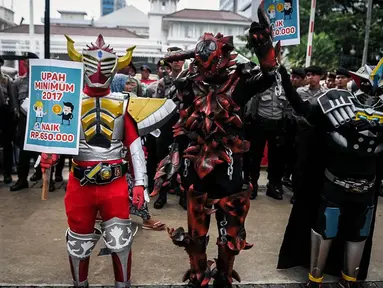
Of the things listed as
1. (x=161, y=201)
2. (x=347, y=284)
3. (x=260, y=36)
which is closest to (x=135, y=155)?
(x=260, y=36)

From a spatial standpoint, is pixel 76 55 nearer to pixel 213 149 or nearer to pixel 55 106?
pixel 55 106

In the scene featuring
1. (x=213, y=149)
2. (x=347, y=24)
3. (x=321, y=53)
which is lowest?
(x=213, y=149)

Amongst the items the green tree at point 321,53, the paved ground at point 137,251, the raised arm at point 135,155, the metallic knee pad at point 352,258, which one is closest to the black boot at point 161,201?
the paved ground at point 137,251

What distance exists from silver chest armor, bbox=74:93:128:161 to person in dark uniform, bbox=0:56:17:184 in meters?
3.67

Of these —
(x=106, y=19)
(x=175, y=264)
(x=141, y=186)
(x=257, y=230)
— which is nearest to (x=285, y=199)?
(x=257, y=230)

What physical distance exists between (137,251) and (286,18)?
3179mm

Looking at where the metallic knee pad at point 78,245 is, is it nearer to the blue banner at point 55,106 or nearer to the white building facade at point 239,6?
the blue banner at point 55,106

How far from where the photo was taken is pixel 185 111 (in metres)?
3.00

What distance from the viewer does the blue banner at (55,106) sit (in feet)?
8.53

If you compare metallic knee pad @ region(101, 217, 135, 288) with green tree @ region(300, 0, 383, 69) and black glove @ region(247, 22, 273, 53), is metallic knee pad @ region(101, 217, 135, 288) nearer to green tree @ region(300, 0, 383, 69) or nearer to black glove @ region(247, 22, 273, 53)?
black glove @ region(247, 22, 273, 53)

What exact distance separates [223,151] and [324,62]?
748 inches

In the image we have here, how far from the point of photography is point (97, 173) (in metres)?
2.66

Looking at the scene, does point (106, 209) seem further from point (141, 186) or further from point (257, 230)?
point (257, 230)

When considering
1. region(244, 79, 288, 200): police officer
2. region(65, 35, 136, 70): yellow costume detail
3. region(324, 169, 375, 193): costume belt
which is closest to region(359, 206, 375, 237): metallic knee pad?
region(324, 169, 375, 193): costume belt
